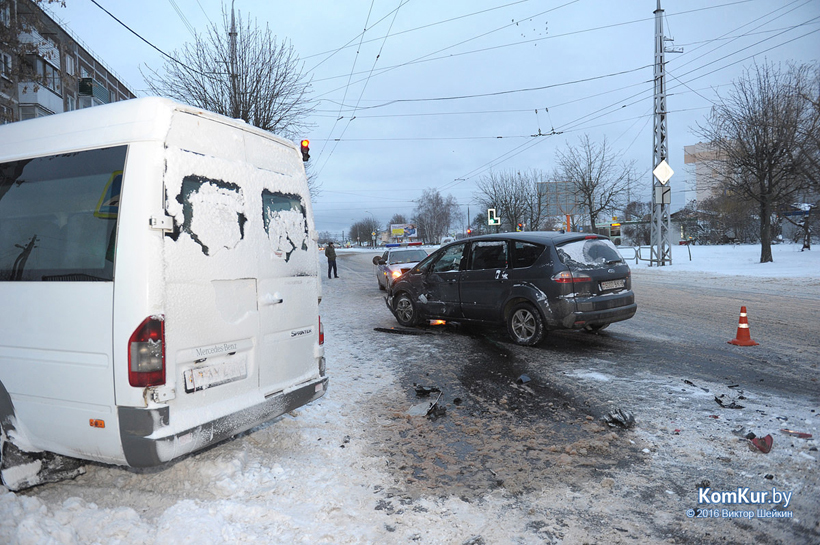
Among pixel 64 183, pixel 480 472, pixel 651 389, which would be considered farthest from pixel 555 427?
pixel 64 183

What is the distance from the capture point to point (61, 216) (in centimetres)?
320

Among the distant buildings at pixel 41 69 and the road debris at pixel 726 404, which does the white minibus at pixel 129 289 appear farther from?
the distant buildings at pixel 41 69

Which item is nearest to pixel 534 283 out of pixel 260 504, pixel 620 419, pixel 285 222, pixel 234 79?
pixel 620 419

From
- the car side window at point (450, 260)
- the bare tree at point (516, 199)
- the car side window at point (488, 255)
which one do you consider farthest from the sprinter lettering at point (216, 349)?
the bare tree at point (516, 199)

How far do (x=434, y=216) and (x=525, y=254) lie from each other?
103734 millimetres

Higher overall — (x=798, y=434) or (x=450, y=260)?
(x=450, y=260)

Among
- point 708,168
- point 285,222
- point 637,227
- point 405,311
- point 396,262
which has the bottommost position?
point 405,311

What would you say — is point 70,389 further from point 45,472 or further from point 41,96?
point 41,96

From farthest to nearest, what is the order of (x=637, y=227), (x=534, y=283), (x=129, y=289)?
(x=637, y=227), (x=534, y=283), (x=129, y=289)

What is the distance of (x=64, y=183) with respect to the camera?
3.23m

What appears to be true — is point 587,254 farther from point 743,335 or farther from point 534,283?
point 743,335

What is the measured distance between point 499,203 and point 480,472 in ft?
182

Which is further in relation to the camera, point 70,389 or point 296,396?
A: point 296,396

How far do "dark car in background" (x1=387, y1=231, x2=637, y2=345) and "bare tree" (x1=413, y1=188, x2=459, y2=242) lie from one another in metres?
100
